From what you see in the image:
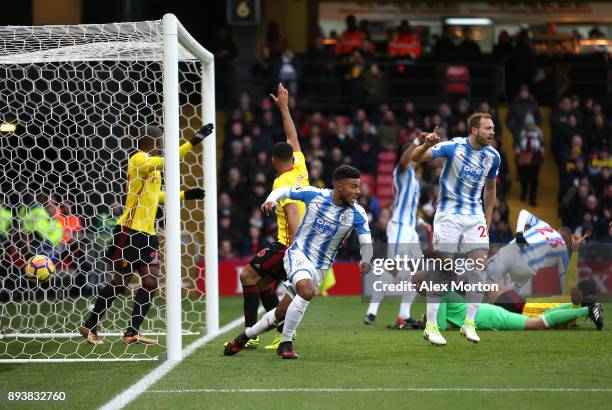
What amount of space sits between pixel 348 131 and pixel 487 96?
3.97m

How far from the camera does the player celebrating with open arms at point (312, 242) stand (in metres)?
8.59

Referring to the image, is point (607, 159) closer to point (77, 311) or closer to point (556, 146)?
point (556, 146)

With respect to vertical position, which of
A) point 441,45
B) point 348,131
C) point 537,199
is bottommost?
point 537,199

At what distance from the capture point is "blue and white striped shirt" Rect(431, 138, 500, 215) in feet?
31.5

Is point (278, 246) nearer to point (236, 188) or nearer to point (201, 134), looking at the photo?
point (201, 134)

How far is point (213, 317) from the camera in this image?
1085 cm

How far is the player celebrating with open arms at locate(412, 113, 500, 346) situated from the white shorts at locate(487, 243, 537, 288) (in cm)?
232

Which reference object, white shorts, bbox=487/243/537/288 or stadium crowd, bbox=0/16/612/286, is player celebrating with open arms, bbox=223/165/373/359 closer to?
white shorts, bbox=487/243/537/288

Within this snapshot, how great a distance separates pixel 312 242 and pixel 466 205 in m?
1.63

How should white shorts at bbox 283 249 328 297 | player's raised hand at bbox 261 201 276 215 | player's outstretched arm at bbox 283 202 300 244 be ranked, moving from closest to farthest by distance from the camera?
player's raised hand at bbox 261 201 276 215
white shorts at bbox 283 249 328 297
player's outstretched arm at bbox 283 202 300 244

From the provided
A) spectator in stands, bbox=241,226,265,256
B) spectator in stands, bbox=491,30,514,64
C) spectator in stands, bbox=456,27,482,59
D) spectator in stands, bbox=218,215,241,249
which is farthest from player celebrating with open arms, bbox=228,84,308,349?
spectator in stands, bbox=491,30,514,64

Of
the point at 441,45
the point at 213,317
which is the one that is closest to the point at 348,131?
the point at 441,45

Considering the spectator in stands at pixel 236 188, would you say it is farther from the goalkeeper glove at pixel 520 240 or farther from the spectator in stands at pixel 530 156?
the goalkeeper glove at pixel 520 240

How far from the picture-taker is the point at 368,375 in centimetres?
769
